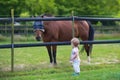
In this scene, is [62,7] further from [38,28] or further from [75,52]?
[75,52]

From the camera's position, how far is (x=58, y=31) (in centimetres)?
1224

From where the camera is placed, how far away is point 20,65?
1169 centimetres

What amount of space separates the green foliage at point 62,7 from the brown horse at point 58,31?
71.2 ft

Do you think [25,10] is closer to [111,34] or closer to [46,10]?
[46,10]

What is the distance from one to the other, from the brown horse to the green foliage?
21.7 m

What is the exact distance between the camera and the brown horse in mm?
11258

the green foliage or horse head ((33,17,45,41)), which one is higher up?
horse head ((33,17,45,41))

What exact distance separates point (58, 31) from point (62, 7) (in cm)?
2501

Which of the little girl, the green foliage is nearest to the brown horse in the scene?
the little girl

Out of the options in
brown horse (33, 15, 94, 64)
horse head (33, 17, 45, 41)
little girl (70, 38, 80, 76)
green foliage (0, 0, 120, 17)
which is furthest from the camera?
green foliage (0, 0, 120, 17)

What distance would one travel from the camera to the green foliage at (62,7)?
3462 cm

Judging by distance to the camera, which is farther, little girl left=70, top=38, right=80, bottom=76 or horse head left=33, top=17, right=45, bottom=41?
horse head left=33, top=17, right=45, bottom=41

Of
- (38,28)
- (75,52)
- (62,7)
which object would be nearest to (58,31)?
(38,28)

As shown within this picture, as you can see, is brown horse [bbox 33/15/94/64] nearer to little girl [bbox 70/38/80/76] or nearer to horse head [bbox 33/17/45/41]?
horse head [bbox 33/17/45/41]
